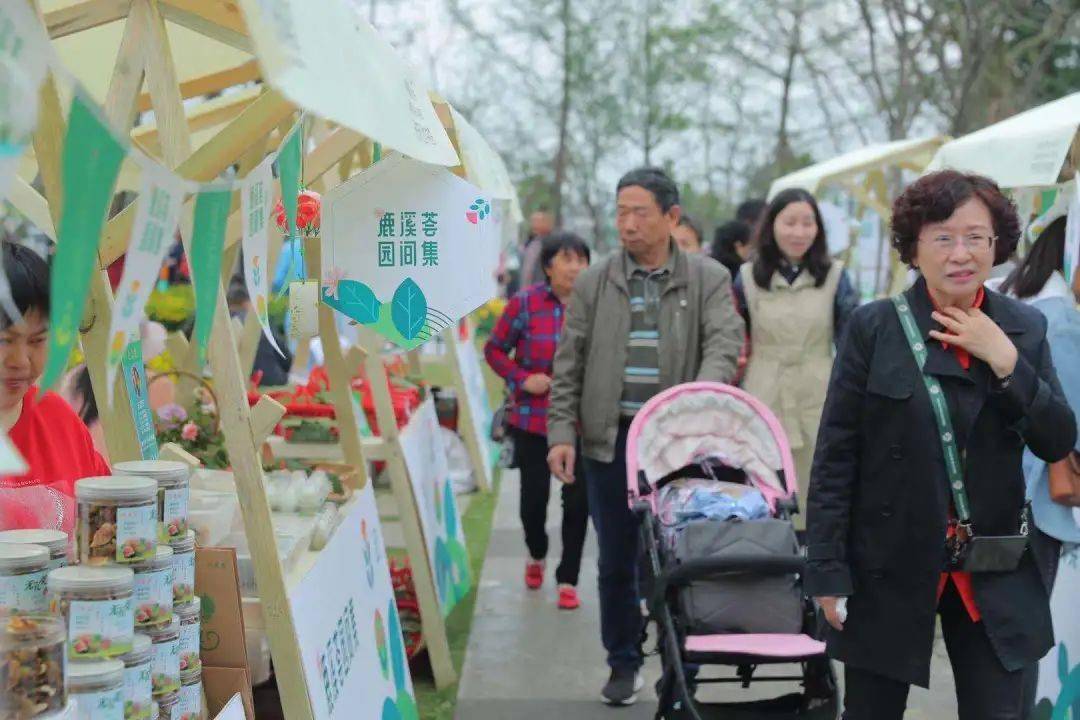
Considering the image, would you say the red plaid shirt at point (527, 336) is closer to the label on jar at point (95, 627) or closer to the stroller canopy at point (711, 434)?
→ the stroller canopy at point (711, 434)

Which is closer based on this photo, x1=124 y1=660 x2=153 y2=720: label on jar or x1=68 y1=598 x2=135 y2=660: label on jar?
x1=68 y1=598 x2=135 y2=660: label on jar

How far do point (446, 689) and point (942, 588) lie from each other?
2.93m

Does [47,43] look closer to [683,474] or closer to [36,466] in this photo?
[36,466]

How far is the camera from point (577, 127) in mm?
32719

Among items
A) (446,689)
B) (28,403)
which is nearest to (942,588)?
(28,403)

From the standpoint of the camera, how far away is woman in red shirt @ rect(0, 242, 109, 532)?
2844 millimetres

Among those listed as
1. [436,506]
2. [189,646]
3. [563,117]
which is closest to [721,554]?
[189,646]

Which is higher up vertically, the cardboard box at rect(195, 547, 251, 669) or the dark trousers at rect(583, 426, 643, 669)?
the cardboard box at rect(195, 547, 251, 669)

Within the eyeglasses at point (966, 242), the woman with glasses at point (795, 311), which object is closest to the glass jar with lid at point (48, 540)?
the eyeglasses at point (966, 242)

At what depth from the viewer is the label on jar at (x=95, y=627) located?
243 centimetres

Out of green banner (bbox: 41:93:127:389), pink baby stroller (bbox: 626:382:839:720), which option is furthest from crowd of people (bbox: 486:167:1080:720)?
green banner (bbox: 41:93:127:389)

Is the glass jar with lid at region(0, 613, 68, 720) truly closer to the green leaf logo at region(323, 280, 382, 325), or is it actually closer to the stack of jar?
the stack of jar

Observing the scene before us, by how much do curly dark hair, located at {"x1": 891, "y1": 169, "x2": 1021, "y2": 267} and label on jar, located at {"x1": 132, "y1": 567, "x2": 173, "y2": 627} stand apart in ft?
7.06

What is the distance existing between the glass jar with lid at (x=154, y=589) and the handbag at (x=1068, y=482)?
265 centimetres
